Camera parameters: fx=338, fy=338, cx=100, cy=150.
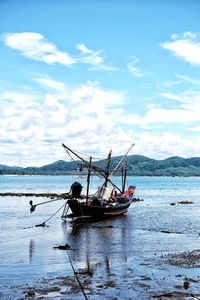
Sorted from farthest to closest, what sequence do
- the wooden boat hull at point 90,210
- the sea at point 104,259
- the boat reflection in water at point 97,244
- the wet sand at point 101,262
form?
the wooden boat hull at point 90,210 → the boat reflection in water at point 97,244 → the sea at point 104,259 → the wet sand at point 101,262

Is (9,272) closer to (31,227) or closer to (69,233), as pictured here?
(69,233)

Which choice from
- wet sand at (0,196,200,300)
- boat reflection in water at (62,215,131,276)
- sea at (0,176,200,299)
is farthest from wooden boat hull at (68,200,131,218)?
wet sand at (0,196,200,300)

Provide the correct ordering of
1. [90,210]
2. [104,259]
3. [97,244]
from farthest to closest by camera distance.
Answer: [90,210] → [97,244] → [104,259]

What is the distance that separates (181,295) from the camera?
1405cm

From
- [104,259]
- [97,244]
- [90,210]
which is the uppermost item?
[90,210]

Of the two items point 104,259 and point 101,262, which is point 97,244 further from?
point 101,262

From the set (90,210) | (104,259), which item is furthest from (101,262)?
(90,210)

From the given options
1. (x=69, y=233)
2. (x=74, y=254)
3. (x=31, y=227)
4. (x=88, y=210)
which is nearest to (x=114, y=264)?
(x=74, y=254)

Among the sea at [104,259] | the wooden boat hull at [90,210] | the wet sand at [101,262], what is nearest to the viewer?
the wet sand at [101,262]

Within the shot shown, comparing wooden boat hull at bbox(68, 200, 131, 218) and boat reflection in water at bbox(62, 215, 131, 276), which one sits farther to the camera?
wooden boat hull at bbox(68, 200, 131, 218)

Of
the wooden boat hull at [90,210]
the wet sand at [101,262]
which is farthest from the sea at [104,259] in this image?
the wooden boat hull at [90,210]

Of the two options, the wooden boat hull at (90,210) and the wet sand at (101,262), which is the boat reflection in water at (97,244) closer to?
the wet sand at (101,262)

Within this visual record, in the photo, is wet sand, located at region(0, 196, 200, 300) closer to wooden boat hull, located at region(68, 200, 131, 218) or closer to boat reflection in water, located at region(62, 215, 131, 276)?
boat reflection in water, located at region(62, 215, 131, 276)

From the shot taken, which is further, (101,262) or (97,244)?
(97,244)
